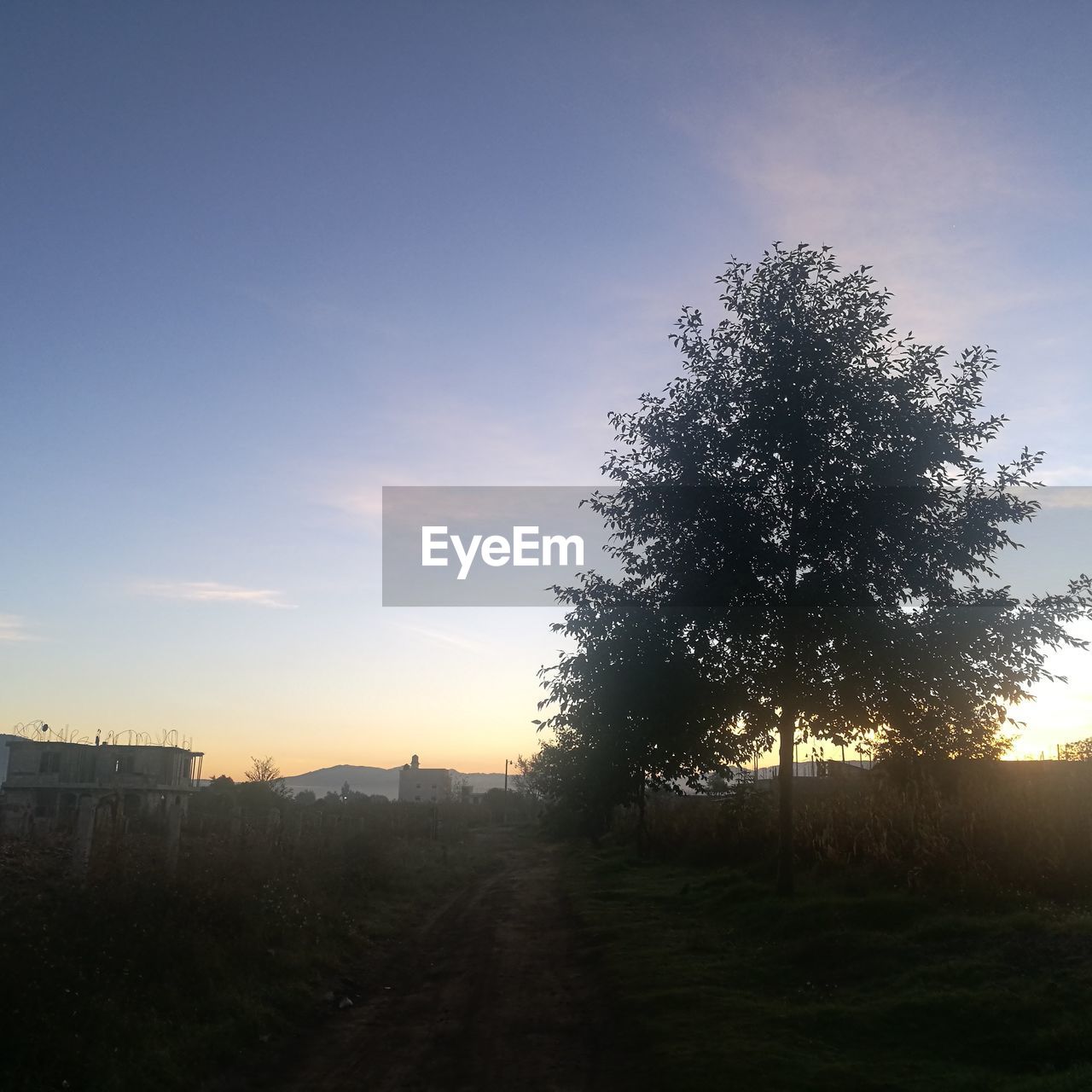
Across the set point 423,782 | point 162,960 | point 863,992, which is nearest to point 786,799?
point 863,992

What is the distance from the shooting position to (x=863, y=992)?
11969 millimetres

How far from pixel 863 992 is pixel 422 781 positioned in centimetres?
17890

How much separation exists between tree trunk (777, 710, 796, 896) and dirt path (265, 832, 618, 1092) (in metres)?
4.59

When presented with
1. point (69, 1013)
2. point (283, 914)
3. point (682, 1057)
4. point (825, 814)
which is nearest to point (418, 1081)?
point (682, 1057)

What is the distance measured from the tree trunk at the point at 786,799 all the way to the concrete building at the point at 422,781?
163m

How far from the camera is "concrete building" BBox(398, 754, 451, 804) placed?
586ft

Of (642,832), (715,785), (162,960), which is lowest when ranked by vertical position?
(642,832)

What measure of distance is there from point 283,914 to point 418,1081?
24.2 ft

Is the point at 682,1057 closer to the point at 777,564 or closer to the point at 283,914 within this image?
the point at 283,914

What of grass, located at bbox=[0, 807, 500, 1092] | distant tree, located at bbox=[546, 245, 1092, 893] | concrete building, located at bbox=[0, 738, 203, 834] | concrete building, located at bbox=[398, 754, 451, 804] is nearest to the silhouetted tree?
distant tree, located at bbox=[546, 245, 1092, 893]

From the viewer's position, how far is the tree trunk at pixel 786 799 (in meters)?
18.2

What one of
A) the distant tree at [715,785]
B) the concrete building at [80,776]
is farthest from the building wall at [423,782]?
the distant tree at [715,785]

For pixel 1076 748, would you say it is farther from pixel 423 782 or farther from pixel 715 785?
pixel 423 782

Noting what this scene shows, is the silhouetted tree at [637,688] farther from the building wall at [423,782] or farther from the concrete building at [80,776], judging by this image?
the building wall at [423,782]
